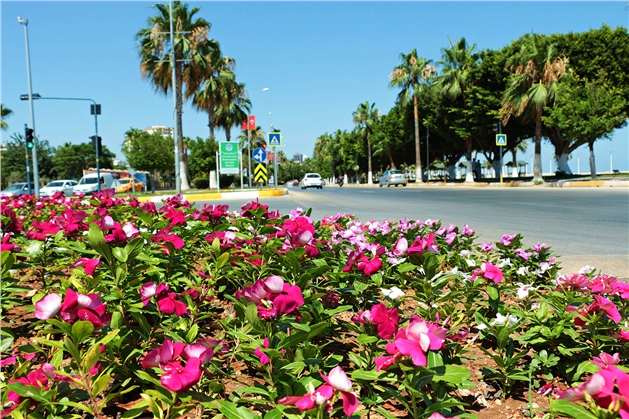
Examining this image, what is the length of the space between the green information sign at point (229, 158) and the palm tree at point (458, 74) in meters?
23.6

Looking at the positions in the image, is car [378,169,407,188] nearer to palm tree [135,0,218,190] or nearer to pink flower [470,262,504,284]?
palm tree [135,0,218,190]

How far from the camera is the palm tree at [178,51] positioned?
107 feet

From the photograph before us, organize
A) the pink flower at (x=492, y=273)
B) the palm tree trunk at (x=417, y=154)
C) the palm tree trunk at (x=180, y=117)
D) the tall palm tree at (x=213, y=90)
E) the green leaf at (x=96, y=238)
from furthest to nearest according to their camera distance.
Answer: the palm tree trunk at (x=417, y=154) < the tall palm tree at (x=213, y=90) < the palm tree trunk at (x=180, y=117) < the pink flower at (x=492, y=273) < the green leaf at (x=96, y=238)

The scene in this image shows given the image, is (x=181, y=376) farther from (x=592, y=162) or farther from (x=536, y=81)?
(x=536, y=81)

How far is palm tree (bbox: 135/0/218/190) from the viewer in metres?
32.6

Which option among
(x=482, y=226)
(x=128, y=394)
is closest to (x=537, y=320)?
(x=128, y=394)

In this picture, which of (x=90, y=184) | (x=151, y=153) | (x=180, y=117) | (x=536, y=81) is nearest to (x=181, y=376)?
(x=180, y=117)

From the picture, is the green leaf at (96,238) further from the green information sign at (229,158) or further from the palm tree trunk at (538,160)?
the palm tree trunk at (538,160)

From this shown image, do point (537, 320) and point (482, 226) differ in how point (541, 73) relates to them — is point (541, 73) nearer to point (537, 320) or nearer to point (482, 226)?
point (482, 226)

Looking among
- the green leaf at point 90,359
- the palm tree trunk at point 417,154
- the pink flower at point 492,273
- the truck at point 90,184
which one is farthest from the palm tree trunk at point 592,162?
the green leaf at point 90,359

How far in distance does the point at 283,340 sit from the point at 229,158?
87.4ft

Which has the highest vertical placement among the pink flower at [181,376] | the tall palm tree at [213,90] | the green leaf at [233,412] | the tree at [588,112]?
the tall palm tree at [213,90]

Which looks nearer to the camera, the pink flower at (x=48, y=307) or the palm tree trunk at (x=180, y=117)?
the pink flower at (x=48, y=307)

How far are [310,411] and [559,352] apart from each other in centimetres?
130
